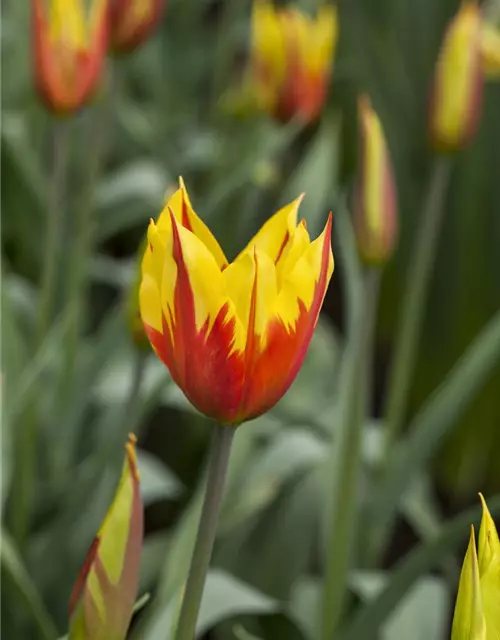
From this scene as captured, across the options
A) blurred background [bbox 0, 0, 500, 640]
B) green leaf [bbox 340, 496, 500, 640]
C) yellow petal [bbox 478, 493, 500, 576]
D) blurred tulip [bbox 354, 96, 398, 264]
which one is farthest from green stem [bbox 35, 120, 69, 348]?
yellow petal [bbox 478, 493, 500, 576]

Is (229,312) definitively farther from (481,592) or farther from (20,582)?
(20,582)

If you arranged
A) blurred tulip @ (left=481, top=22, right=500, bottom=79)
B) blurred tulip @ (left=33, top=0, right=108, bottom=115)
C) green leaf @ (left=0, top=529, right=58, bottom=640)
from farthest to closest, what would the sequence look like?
1. blurred tulip @ (left=481, top=22, right=500, bottom=79)
2. blurred tulip @ (left=33, top=0, right=108, bottom=115)
3. green leaf @ (left=0, top=529, right=58, bottom=640)

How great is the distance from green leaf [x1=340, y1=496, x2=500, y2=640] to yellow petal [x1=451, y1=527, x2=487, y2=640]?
0.25 meters

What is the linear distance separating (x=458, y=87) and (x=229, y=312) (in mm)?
447

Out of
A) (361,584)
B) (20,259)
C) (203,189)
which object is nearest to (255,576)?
(361,584)

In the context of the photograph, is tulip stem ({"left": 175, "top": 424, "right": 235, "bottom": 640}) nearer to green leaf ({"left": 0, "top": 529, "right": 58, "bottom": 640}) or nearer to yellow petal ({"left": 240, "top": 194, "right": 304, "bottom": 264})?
yellow petal ({"left": 240, "top": 194, "right": 304, "bottom": 264})

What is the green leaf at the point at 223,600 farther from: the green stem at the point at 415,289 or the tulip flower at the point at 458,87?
the tulip flower at the point at 458,87

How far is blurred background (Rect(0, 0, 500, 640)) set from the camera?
720 millimetres

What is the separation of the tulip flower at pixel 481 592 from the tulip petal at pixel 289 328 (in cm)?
8

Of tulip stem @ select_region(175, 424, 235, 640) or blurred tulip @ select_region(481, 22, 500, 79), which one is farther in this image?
blurred tulip @ select_region(481, 22, 500, 79)

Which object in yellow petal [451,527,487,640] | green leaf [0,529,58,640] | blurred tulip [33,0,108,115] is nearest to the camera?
yellow petal [451,527,487,640]

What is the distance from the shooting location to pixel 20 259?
1.17 meters

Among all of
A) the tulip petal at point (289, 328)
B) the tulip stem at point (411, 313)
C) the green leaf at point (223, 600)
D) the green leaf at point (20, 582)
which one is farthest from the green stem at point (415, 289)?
the tulip petal at point (289, 328)

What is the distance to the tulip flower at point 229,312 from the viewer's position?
1.06 feet
